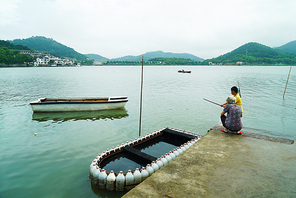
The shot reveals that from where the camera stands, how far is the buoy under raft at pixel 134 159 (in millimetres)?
5755

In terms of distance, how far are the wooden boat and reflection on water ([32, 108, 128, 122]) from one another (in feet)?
1.42

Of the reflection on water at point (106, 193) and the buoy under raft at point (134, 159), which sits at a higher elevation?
the buoy under raft at point (134, 159)

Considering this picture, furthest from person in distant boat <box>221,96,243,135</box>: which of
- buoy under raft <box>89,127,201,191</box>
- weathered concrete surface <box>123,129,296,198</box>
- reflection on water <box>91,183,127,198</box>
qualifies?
reflection on water <box>91,183,127,198</box>

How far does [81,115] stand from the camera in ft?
53.6

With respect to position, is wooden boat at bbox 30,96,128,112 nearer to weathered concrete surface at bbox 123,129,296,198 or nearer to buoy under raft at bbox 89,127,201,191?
buoy under raft at bbox 89,127,201,191

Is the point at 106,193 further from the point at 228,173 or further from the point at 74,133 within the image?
the point at 74,133

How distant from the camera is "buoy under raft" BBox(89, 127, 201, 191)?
5.75m

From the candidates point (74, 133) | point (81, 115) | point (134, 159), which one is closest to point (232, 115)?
point (134, 159)

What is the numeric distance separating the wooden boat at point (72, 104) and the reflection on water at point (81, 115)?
17.0 inches

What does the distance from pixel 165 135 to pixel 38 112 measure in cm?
1388

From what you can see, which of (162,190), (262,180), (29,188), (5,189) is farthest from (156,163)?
(5,189)

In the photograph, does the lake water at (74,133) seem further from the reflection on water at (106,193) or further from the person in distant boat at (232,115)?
the person in distant boat at (232,115)

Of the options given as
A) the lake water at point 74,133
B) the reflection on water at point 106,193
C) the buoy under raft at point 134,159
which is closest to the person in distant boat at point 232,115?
the buoy under raft at point 134,159

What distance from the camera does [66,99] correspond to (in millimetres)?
17953
